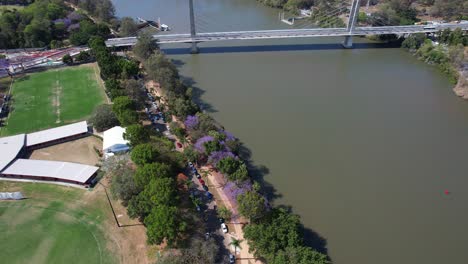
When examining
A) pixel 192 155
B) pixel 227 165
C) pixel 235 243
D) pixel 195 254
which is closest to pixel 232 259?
pixel 235 243

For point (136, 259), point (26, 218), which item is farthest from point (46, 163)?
point (136, 259)

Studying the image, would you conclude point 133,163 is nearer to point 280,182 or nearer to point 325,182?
point 280,182

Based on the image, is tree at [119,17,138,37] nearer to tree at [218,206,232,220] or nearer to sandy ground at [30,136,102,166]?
sandy ground at [30,136,102,166]

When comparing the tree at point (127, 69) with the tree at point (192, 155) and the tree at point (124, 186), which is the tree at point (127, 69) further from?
the tree at point (124, 186)

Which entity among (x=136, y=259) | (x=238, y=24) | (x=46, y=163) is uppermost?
(x=238, y=24)

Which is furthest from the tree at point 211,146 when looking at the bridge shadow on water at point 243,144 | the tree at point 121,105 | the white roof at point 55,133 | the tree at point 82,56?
the tree at point 82,56

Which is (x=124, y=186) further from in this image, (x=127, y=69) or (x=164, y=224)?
(x=127, y=69)

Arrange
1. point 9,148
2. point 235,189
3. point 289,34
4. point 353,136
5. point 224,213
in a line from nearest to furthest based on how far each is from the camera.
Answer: point 224,213
point 235,189
point 9,148
point 353,136
point 289,34
